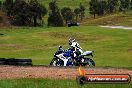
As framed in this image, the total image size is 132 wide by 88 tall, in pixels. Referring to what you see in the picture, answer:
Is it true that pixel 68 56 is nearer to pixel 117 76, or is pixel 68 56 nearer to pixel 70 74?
pixel 70 74

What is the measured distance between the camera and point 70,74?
755 inches

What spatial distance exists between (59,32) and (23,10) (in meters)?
51.6

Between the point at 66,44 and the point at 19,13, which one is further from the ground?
the point at 19,13

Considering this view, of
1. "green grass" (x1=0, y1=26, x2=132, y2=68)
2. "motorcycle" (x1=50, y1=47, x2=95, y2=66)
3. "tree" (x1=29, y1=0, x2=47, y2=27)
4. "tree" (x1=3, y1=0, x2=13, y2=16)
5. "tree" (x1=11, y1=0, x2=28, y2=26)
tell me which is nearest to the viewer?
"motorcycle" (x1=50, y1=47, x2=95, y2=66)

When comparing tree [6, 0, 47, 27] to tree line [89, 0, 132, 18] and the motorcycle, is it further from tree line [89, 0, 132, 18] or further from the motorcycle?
the motorcycle

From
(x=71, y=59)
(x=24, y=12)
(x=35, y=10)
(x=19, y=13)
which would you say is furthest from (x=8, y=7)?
Answer: (x=71, y=59)

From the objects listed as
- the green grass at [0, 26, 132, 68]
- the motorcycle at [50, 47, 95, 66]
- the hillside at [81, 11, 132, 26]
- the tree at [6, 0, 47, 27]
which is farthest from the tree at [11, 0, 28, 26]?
the motorcycle at [50, 47, 95, 66]

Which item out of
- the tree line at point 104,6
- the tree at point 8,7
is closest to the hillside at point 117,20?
the tree at point 8,7

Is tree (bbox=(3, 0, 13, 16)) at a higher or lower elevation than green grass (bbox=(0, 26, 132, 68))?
higher

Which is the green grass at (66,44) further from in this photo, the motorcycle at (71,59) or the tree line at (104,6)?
the tree line at (104,6)

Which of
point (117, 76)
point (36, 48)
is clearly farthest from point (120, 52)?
point (117, 76)

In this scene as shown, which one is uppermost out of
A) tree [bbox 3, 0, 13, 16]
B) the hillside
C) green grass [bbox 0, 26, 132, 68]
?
tree [bbox 3, 0, 13, 16]

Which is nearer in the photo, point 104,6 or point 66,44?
point 66,44

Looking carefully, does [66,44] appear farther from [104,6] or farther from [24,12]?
[104,6]
